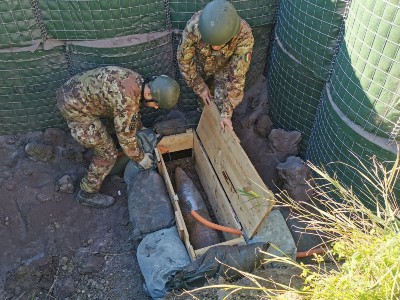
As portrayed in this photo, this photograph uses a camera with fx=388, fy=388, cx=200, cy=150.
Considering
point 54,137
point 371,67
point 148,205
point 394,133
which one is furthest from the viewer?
point 54,137

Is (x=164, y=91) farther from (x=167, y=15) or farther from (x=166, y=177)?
(x=167, y=15)

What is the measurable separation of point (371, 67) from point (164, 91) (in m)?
2.23

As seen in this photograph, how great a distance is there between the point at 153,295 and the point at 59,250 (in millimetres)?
1554

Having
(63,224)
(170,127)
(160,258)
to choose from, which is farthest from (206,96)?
(63,224)

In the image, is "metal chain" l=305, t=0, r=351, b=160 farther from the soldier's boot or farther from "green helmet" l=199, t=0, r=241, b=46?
the soldier's boot

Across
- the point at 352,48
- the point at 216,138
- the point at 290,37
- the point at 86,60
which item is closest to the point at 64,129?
the point at 86,60

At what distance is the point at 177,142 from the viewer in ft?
19.5

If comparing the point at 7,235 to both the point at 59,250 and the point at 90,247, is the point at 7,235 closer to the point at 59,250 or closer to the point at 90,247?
the point at 59,250

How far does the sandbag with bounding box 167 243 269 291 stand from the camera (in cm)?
399

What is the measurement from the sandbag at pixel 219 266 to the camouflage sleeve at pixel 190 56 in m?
2.26

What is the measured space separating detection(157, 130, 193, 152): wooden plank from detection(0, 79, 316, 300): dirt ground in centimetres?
75

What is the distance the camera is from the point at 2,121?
5945 mm

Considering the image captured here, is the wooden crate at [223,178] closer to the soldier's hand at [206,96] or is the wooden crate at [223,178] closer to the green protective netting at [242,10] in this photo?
the soldier's hand at [206,96]

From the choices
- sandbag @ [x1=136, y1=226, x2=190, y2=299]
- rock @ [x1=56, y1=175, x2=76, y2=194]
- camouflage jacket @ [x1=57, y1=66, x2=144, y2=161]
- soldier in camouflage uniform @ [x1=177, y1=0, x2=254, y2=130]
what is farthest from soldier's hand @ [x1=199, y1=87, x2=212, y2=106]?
rock @ [x1=56, y1=175, x2=76, y2=194]
